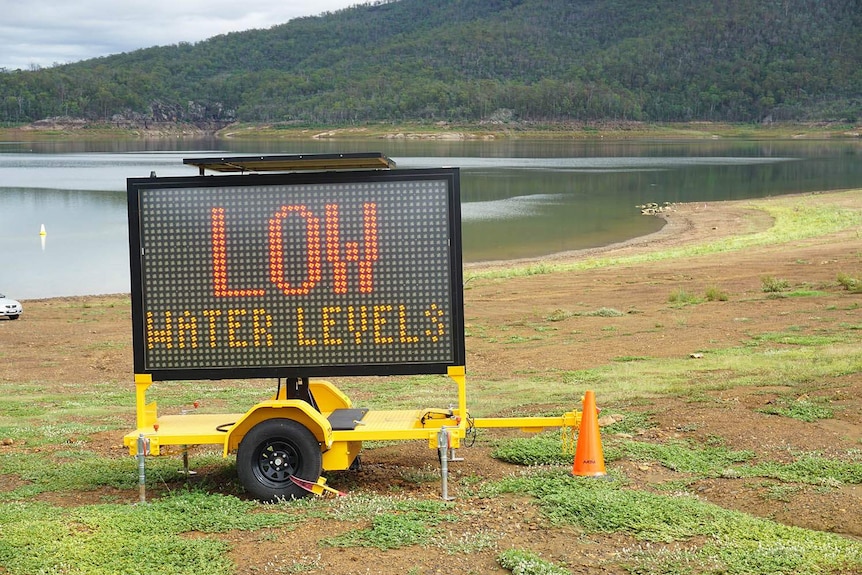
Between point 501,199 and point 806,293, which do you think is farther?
point 501,199

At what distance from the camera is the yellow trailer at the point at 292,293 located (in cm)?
755

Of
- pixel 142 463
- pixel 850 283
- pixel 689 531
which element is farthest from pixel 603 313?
pixel 689 531

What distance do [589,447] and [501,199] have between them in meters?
61.1

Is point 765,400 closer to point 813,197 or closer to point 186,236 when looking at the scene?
point 186,236

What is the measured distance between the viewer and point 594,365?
1466 centimetres

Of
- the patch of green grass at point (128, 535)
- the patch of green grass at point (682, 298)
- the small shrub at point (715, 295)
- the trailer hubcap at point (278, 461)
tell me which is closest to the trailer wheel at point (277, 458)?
the trailer hubcap at point (278, 461)

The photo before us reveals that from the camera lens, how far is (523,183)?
82.1 metres

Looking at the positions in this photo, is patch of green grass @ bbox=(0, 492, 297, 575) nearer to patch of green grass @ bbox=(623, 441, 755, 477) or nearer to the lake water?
patch of green grass @ bbox=(623, 441, 755, 477)

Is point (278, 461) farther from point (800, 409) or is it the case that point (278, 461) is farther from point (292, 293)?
point (800, 409)

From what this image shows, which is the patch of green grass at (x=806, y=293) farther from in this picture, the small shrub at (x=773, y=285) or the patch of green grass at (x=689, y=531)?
the patch of green grass at (x=689, y=531)

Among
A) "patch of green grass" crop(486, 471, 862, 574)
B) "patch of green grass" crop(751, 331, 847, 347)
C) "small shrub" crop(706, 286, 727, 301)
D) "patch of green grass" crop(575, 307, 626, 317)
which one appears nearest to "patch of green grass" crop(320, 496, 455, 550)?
"patch of green grass" crop(486, 471, 862, 574)

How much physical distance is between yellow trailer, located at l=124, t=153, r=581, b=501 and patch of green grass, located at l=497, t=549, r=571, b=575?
1.64 metres

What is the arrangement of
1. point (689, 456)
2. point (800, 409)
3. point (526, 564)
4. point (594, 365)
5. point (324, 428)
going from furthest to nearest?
point (594, 365) < point (800, 409) < point (689, 456) < point (324, 428) < point (526, 564)

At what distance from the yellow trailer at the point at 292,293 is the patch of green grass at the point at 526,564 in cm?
164
